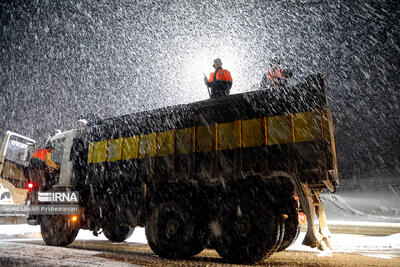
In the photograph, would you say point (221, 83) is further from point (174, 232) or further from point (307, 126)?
point (174, 232)

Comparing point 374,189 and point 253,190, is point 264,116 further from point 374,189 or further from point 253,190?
point 374,189

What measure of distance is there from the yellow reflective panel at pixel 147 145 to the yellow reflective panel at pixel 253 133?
7.95 ft

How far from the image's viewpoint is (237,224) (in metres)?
5.38

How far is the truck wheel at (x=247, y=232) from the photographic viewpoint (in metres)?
5.12

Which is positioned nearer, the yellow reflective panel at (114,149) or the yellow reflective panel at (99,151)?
the yellow reflective panel at (114,149)

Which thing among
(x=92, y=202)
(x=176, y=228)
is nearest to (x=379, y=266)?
(x=176, y=228)

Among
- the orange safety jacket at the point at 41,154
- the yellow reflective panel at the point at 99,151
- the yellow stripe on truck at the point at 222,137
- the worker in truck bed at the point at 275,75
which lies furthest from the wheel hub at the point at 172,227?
the orange safety jacket at the point at 41,154

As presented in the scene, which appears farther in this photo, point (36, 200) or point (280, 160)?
point (36, 200)

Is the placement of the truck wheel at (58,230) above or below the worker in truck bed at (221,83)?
below

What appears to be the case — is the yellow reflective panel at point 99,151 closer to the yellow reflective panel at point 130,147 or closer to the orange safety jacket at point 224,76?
the yellow reflective panel at point 130,147

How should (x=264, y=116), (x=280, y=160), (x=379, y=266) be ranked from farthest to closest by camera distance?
(x=264, y=116) < (x=280, y=160) < (x=379, y=266)

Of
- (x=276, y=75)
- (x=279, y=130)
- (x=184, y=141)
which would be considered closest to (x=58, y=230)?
(x=184, y=141)

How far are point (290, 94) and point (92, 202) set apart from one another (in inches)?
233

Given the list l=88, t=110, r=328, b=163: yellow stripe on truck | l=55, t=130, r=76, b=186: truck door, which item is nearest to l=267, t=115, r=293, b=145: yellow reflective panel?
l=88, t=110, r=328, b=163: yellow stripe on truck
